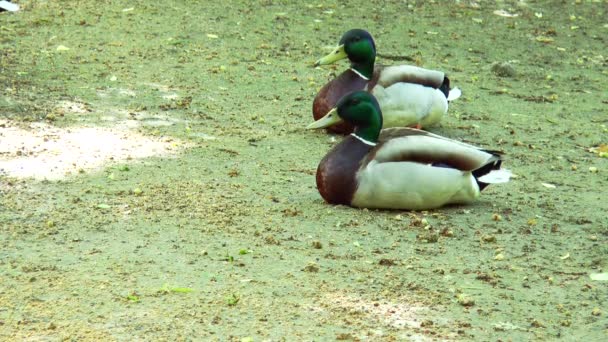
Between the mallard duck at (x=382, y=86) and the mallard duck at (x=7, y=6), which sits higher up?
the mallard duck at (x=382, y=86)

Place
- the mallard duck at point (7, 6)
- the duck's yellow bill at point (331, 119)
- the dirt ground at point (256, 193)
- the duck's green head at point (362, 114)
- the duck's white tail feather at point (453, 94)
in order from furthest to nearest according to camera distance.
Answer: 1. the mallard duck at point (7, 6)
2. the duck's white tail feather at point (453, 94)
3. the duck's yellow bill at point (331, 119)
4. the duck's green head at point (362, 114)
5. the dirt ground at point (256, 193)

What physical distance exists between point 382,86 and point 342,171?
82.4 inches

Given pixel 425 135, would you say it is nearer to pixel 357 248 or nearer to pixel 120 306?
pixel 357 248

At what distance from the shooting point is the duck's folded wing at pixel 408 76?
28.6ft

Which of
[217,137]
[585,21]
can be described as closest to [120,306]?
[217,137]

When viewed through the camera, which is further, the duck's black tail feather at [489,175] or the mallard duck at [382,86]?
the mallard duck at [382,86]

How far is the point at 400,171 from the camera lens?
6.64 m

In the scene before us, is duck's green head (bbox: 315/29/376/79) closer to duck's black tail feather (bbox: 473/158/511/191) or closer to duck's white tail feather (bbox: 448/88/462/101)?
duck's white tail feather (bbox: 448/88/462/101)

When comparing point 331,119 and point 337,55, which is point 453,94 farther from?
point 331,119

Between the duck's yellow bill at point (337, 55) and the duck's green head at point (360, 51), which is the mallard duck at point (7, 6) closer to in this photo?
the duck's yellow bill at point (337, 55)

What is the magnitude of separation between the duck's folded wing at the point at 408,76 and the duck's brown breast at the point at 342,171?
1.96m

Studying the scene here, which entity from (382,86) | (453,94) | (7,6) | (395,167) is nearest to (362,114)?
(395,167)

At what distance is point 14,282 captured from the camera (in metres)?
5.28

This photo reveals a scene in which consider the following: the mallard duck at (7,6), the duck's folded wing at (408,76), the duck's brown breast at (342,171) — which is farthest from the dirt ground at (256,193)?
the duck's folded wing at (408,76)
